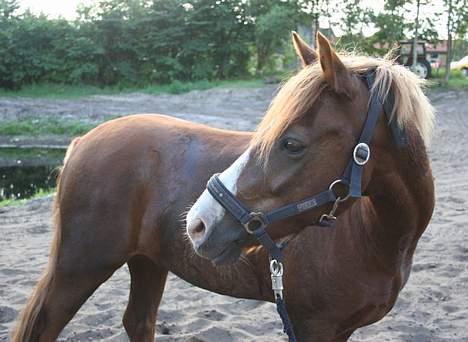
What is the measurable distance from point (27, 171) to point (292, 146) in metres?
11.0

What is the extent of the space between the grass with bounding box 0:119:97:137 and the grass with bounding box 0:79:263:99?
4.64 metres

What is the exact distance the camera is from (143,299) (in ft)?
10.8

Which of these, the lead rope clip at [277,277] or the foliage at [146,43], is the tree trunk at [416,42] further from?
the lead rope clip at [277,277]

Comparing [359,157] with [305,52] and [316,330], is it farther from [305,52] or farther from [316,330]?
[316,330]

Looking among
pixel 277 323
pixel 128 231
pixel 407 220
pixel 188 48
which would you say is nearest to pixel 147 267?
pixel 128 231

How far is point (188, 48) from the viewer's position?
24359 millimetres

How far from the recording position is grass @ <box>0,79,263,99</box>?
20688 mm

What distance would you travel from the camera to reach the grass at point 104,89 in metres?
20.7

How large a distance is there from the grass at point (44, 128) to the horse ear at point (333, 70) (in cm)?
1375

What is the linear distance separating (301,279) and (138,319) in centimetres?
127

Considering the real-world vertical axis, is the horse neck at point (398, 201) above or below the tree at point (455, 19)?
below

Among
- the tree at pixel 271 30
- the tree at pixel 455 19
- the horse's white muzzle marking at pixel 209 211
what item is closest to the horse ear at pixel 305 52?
the horse's white muzzle marking at pixel 209 211

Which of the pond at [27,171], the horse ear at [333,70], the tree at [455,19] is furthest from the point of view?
the tree at [455,19]

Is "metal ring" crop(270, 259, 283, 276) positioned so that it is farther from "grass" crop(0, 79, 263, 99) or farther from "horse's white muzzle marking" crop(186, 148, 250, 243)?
"grass" crop(0, 79, 263, 99)
